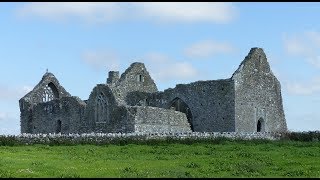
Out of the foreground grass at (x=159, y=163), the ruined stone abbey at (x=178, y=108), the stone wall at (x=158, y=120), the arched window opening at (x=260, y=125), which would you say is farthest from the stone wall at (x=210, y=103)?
the foreground grass at (x=159, y=163)

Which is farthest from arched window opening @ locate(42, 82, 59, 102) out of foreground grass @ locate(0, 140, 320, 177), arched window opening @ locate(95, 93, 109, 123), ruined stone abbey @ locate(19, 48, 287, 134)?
foreground grass @ locate(0, 140, 320, 177)

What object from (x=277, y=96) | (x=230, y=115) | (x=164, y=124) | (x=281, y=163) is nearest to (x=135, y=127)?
(x=164, y=124)

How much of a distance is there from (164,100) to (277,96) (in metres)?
11.0

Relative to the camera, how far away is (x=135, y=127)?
154 ft

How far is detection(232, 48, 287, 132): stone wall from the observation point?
5388 cm

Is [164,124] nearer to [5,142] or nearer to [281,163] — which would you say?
[5,142]

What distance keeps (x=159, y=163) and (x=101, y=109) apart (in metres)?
28.0

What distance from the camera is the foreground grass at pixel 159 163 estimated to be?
20.7 m

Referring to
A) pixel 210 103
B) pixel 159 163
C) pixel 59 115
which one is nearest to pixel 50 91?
pixel 59 115

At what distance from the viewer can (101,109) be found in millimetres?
51875

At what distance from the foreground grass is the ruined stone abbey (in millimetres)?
16813

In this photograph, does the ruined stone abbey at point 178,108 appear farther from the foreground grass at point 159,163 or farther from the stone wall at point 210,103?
the foreground grass at point 159,163

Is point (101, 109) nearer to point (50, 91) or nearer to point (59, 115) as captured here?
point (59, 115)

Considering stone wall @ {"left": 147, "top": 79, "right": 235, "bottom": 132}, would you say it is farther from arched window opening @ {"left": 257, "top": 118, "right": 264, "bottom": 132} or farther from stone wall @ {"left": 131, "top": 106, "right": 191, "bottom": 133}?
arched window opening @ {"left": 257, "top": 118, "right": 264, "bottom": 132}
